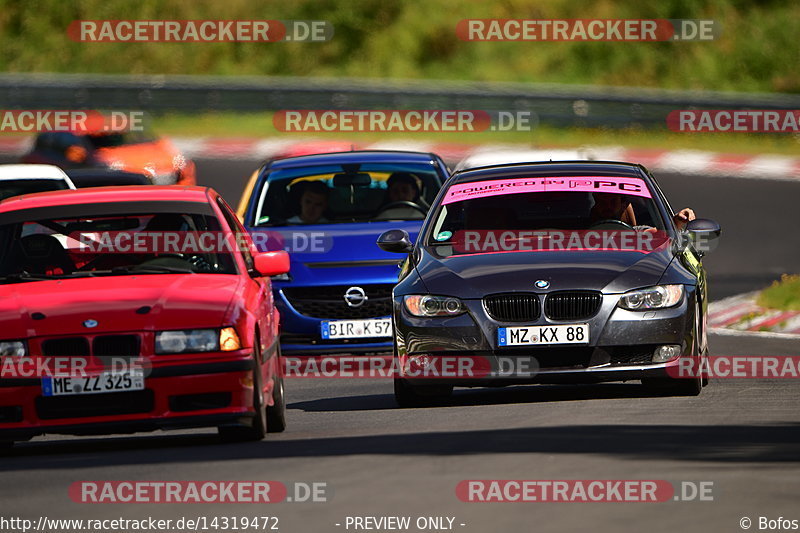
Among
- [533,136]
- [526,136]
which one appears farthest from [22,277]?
[526,136]

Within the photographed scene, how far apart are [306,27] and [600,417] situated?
3589 cm

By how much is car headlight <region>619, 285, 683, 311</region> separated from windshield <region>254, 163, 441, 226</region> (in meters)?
4.72

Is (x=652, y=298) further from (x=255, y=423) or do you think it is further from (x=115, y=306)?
(x=115, y=306)

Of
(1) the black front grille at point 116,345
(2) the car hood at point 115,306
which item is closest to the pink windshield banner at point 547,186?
(2) the car hood at point 115,306

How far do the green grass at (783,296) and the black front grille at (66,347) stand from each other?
32.3 ft

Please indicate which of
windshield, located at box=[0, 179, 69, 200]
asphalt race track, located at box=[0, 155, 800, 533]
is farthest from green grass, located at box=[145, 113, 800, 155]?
asphalt race track, located at box=[0, 155, 800, 533]

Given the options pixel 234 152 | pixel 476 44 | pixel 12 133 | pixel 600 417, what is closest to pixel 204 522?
pixel 600 417

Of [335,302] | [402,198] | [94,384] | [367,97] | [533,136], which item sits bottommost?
[94,384]

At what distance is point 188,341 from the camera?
10.3 metres

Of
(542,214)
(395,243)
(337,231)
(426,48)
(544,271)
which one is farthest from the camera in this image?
(426,48)

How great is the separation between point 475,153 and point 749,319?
1409cm

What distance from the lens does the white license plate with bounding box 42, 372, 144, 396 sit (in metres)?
10.2

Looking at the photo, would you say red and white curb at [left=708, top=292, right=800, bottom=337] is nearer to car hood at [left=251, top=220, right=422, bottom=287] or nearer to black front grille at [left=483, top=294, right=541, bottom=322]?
car hood at [left=251, top=220, right=422, bottom=287]

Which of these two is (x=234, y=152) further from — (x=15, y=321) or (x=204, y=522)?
(x=204, y=522)
